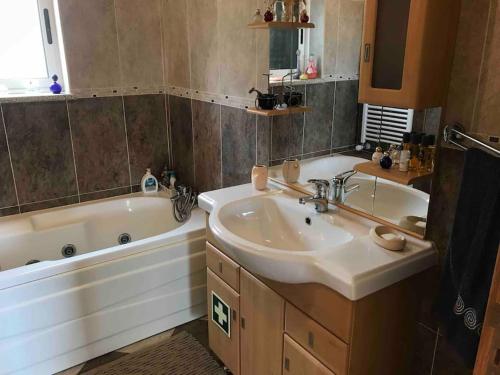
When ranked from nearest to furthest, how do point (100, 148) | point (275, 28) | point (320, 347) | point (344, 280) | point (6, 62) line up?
point (344, 280) → point (320, 347) → point (275, 28) → point (6, 62) → point (100, 148)

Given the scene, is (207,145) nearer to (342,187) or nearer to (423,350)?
(342,187)

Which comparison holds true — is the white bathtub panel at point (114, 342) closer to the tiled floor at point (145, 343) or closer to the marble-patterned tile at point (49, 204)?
the tiled floor at point (145, 343)

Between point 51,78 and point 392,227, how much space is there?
2.25 metres

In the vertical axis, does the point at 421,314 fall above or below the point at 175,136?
below

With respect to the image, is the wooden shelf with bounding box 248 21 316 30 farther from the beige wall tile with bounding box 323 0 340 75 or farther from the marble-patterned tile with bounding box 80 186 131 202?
the marble-patterned tile with bounding box 80 186 131 202

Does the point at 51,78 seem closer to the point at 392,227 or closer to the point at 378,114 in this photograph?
the point at 378,114

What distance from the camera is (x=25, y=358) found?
77.8 inches

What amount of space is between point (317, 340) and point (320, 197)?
59 cm

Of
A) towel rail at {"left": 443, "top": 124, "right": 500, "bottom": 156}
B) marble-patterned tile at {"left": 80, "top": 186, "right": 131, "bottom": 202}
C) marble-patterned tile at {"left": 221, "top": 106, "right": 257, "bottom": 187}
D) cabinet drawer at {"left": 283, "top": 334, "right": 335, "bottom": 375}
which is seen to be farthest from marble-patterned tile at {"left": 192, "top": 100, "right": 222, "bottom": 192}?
towel rail at {"left": 443, "top": 124, "right": 500, "bottom": 156}

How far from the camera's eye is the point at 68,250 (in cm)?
260

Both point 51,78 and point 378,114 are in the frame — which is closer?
point 378,114

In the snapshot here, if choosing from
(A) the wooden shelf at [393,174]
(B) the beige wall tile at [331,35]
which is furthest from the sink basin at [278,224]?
(B) the beige wall tile at [331,35]

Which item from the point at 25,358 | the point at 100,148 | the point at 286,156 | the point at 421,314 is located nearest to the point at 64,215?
the point at 100,148

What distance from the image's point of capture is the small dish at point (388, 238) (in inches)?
54.0
